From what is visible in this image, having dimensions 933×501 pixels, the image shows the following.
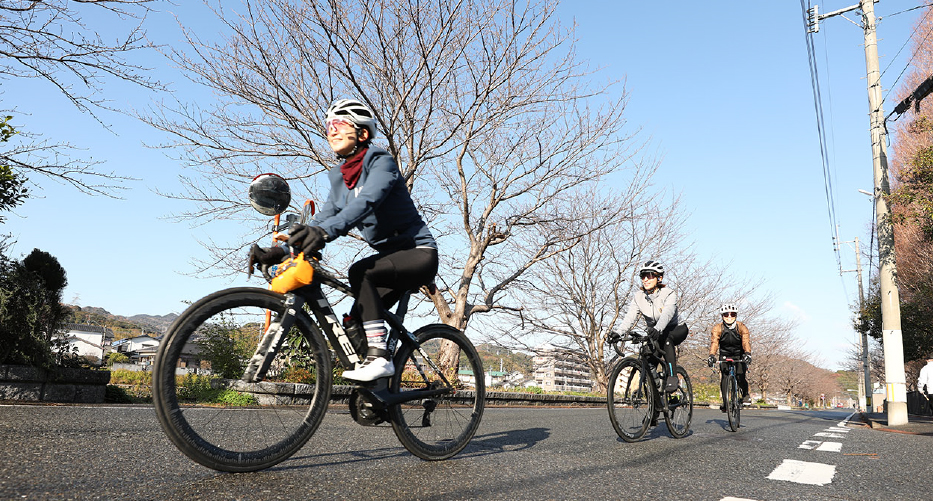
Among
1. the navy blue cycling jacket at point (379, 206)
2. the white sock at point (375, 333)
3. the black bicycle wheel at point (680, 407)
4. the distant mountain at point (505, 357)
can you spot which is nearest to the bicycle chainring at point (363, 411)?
the white sock at point (375, 333)

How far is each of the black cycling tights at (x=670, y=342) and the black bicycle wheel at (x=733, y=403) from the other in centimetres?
239

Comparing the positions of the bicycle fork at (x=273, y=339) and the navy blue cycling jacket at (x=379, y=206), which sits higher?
the navy blue cycling jacket at (x=379, y=206)

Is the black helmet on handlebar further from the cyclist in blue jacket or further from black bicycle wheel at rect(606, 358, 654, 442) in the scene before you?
the cyclist in blue jacket

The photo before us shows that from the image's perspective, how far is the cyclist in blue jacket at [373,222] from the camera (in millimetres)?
3227

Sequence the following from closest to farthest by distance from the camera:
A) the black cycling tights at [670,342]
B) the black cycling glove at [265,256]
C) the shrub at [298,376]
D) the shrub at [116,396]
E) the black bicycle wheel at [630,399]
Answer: the shrub at [298,376], the black cycling glove at [265,256], the black bicycle wheel at [630,399], the black cycling tights at [670,342], the shrub at [116,396]

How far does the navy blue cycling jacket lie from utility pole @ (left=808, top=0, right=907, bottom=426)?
1400cm

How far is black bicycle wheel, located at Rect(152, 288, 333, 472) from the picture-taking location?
2504 millimetres

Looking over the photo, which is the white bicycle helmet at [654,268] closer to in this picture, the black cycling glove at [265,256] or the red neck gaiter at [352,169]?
the red neck gaiter at [352,169]

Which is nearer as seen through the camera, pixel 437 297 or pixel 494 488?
pixel 494 488

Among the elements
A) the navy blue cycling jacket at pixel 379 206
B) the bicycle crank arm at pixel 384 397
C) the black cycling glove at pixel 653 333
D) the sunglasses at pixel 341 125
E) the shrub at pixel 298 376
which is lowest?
the bicycle crank arm at pixel 384 397

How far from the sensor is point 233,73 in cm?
1377

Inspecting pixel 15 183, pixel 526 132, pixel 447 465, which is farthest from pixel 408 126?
pixel 447 465

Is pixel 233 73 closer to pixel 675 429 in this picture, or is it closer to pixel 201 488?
pixel 675 429

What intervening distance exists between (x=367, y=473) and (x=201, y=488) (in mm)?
844
